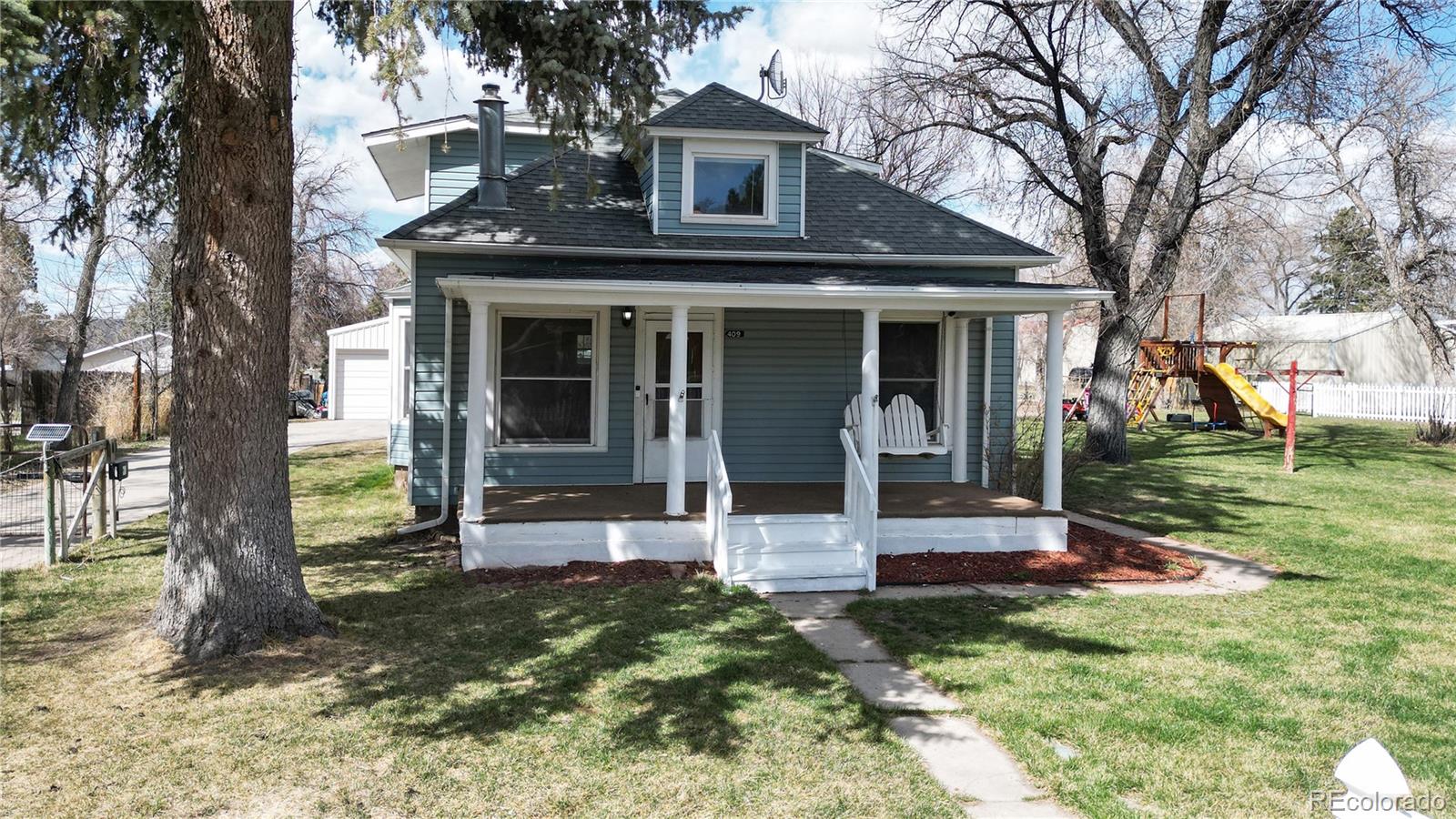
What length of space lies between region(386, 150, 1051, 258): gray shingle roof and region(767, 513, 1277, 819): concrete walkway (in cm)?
411

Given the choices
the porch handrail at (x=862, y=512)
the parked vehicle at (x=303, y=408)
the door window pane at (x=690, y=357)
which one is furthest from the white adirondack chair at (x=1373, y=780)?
the parked vehicle at (x=303, y=408)

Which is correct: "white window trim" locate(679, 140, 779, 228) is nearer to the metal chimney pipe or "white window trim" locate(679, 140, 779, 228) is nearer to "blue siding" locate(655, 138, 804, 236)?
"blue siding" locate(655, 138, 804, 236)

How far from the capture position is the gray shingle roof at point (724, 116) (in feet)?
34.2

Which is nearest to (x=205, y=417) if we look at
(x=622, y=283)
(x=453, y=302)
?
(x=622, y=283)

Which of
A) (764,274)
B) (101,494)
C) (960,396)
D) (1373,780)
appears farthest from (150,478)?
(1373,780)

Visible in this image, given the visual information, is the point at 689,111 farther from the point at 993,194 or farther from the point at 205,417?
the point at 993,194

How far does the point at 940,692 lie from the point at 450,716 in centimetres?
271

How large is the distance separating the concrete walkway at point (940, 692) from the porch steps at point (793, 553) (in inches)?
5.7

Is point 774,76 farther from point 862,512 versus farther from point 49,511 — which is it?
point 49,511

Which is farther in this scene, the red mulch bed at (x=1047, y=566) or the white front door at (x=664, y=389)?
the white front door at (x=664, y=389)

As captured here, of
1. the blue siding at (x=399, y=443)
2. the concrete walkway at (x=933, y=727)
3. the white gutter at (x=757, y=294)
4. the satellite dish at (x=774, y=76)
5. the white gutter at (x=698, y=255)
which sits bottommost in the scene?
the concrete walkway at (x=933, y=727)

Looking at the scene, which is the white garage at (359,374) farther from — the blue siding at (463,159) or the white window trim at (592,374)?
the white window trim at (592,374)

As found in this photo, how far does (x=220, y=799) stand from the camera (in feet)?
13.0

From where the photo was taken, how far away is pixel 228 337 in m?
5.81
